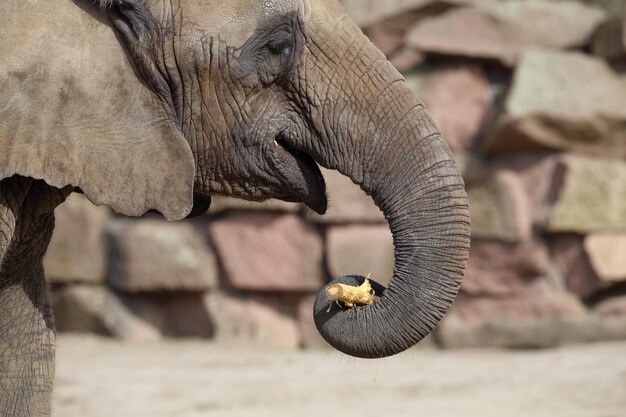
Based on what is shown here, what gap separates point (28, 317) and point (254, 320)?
5.09 metres

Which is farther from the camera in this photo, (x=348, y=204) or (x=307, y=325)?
(x=307, y=325)

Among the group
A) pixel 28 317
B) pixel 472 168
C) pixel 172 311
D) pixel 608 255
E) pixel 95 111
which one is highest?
pixel 472 168

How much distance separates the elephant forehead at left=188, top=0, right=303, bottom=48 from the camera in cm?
322

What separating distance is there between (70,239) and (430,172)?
6023mm

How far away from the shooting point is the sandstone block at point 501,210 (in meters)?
8.23

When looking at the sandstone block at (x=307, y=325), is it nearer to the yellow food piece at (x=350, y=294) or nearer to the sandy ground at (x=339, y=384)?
the sandy ground at (x=339, y=384)

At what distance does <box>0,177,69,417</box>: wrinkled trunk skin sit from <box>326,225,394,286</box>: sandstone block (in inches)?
190

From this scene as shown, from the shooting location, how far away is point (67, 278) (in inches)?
344

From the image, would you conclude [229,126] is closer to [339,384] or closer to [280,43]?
[280,43]

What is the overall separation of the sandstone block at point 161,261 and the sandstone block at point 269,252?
0.16 meters

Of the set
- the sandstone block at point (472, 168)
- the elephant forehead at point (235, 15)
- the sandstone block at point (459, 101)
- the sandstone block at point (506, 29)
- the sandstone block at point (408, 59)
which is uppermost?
the sandstone block at point (506, 29)

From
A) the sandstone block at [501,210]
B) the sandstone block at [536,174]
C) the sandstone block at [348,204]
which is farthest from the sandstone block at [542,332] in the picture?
the sandstone block at [348,204]

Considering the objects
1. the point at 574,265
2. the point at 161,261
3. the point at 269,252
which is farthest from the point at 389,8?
the point at 161,261

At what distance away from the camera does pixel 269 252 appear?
8.61m
